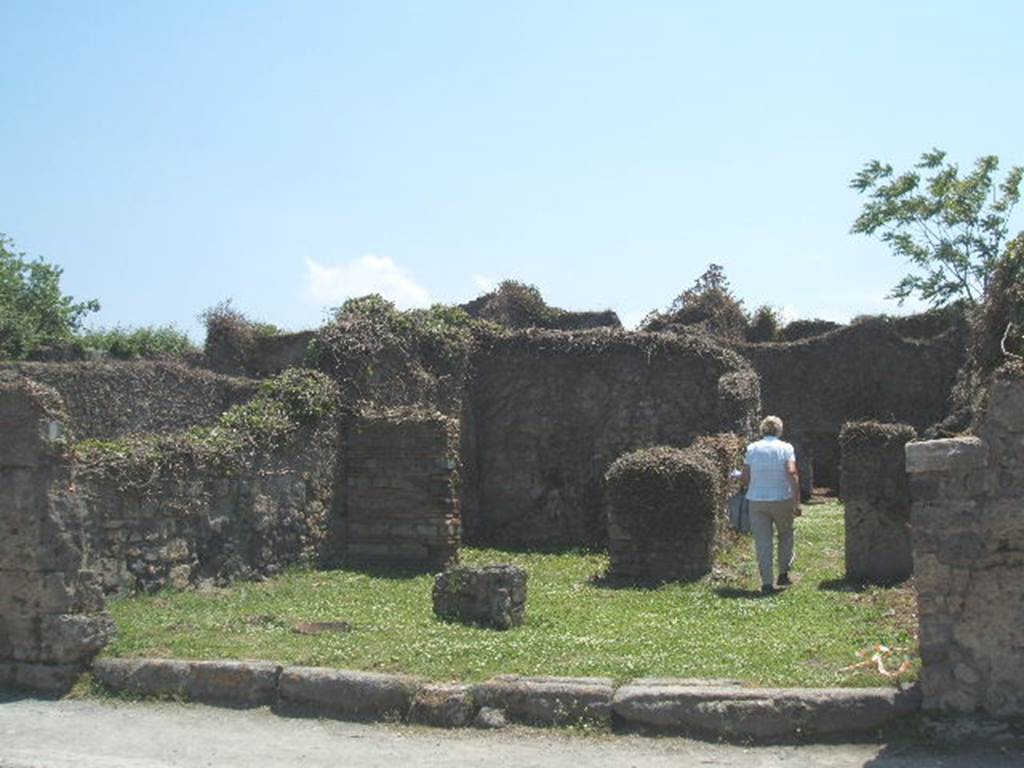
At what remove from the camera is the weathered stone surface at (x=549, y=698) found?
6.94 meters

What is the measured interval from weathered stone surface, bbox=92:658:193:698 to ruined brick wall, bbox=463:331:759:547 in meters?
9.65

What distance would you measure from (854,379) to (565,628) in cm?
2127

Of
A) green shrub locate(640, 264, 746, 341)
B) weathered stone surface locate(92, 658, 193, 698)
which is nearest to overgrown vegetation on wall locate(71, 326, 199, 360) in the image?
green shrub locate(640, 264, 746, 341)

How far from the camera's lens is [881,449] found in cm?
1195

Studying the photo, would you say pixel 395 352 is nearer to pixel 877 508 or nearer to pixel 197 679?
pixel 877 508

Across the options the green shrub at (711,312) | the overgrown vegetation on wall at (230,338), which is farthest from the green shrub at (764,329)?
the overgrown vegetation on wall at (230,338)

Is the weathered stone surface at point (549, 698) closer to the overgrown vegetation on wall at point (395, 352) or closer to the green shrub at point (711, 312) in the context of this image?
the overgrown vegetation on wall at point (395, 352)

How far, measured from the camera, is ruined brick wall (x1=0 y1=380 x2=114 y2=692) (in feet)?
27.3

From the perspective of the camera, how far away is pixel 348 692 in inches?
293

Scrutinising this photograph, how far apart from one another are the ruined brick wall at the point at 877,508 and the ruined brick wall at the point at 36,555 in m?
7.42

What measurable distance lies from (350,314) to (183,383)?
6312 mm

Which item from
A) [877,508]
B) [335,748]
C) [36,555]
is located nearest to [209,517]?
[36,555]

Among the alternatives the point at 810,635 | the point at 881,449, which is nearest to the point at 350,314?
the point at 881,449

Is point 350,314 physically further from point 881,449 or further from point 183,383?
point 881,449
